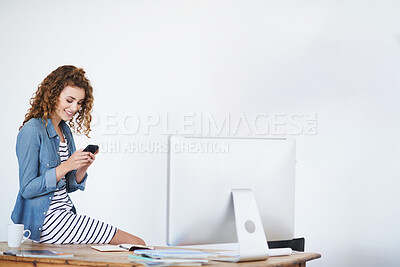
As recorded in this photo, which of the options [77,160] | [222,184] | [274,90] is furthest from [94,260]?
[274,90]

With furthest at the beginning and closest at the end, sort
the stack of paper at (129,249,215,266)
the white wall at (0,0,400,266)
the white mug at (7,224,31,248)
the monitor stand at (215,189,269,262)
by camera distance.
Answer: the white wall at (0,0,400,266) < the white mug at (7,224,31,248) < the monitor stand at (215,189,269,262) < the stack of paper at (129,249,215,266)

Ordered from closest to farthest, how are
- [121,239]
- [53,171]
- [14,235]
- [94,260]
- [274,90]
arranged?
[94,260], [14,235], [53,171], [121,239], [274,90]

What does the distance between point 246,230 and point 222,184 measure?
186mm

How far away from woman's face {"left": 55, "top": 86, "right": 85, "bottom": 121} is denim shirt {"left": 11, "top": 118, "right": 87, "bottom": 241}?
143 mm

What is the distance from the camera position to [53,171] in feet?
7.90

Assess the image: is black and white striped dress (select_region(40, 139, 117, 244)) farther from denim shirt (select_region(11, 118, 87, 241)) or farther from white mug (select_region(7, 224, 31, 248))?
white mug (select_region(7, 224, 31, 248))

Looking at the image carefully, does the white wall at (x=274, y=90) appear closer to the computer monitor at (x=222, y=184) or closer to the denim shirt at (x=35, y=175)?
the denim shirt at (x=35, y=175)

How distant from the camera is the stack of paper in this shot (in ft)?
5.63

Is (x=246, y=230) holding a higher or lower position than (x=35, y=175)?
lower

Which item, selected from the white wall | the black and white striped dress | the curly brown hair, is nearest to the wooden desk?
the black and white striped dress

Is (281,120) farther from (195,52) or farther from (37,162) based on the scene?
(37,162)

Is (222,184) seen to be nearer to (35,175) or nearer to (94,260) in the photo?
(94,260)

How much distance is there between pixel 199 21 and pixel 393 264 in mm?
2484

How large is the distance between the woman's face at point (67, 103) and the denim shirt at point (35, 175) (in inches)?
5.6
